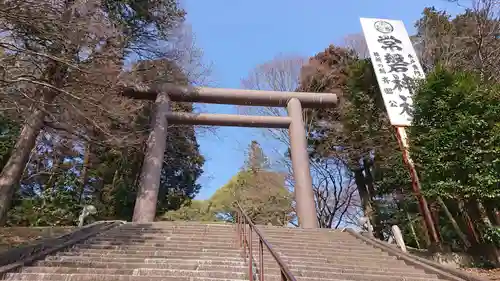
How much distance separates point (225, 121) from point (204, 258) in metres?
5.95

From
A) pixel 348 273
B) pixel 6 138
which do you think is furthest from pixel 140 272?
pixel 6 138

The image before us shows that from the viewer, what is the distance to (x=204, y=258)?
448 centimetres

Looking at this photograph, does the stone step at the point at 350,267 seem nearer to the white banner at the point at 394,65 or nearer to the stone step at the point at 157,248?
the stone step at the point at 157,248

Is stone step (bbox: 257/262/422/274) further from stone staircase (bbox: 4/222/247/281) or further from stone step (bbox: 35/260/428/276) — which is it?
stone staircase (bbox: 4/222/247/281)

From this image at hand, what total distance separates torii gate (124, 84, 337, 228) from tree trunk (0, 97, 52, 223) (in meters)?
2.70

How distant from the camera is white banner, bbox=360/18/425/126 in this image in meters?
9.77

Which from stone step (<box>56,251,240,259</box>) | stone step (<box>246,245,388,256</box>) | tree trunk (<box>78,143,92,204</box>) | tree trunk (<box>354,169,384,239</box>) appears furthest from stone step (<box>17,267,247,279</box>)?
tree trunk (<box>354,169,384,239</box>)

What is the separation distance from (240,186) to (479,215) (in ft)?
31.7

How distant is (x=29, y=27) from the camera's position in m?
4.52

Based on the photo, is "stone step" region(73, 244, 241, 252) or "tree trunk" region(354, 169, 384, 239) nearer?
"stone step" region(73, 244, 241, 252)

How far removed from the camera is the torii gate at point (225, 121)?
8.23 metres

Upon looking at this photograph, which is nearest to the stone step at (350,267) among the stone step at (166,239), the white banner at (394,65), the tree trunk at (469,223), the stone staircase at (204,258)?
the stone staircase at (204,258)

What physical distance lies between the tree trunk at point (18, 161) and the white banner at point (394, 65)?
27.6 feet

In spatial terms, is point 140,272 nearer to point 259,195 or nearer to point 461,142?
point 461,142
